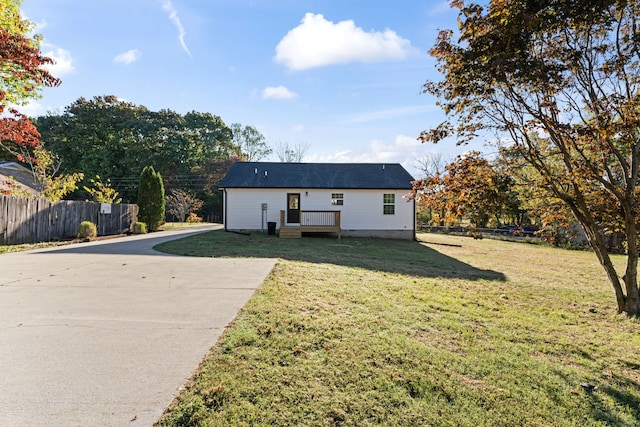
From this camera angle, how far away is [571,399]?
2.71 m

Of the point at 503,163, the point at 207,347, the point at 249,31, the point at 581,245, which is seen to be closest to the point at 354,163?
the point at 249,31

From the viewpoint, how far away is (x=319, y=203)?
17.7 meters

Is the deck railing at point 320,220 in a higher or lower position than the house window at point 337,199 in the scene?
lower

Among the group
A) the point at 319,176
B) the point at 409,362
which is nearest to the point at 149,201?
the point at 319,176

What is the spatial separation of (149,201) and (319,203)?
10.3 m

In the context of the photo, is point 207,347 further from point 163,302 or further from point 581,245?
point 581,245

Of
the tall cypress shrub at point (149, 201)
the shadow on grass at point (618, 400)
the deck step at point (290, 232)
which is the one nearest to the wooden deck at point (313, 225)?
the deck step at point (290, 232)

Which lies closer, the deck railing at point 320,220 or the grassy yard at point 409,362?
the grassy yard at point 409,362

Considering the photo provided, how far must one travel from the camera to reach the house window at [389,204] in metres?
17.9

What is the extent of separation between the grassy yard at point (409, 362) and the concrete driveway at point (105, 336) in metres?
0.31

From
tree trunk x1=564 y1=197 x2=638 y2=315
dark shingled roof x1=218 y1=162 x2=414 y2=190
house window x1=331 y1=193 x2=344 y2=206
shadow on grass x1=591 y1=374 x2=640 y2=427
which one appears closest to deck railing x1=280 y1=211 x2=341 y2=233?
house window x1=331 y1=193 x2=344 y2=206

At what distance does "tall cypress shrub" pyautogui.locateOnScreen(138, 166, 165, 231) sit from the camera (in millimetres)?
18969

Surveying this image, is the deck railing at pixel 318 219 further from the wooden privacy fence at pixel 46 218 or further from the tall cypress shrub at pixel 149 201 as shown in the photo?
the wooden privacy fence at pixel 46 218

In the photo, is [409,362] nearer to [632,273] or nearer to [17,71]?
[632,273]
